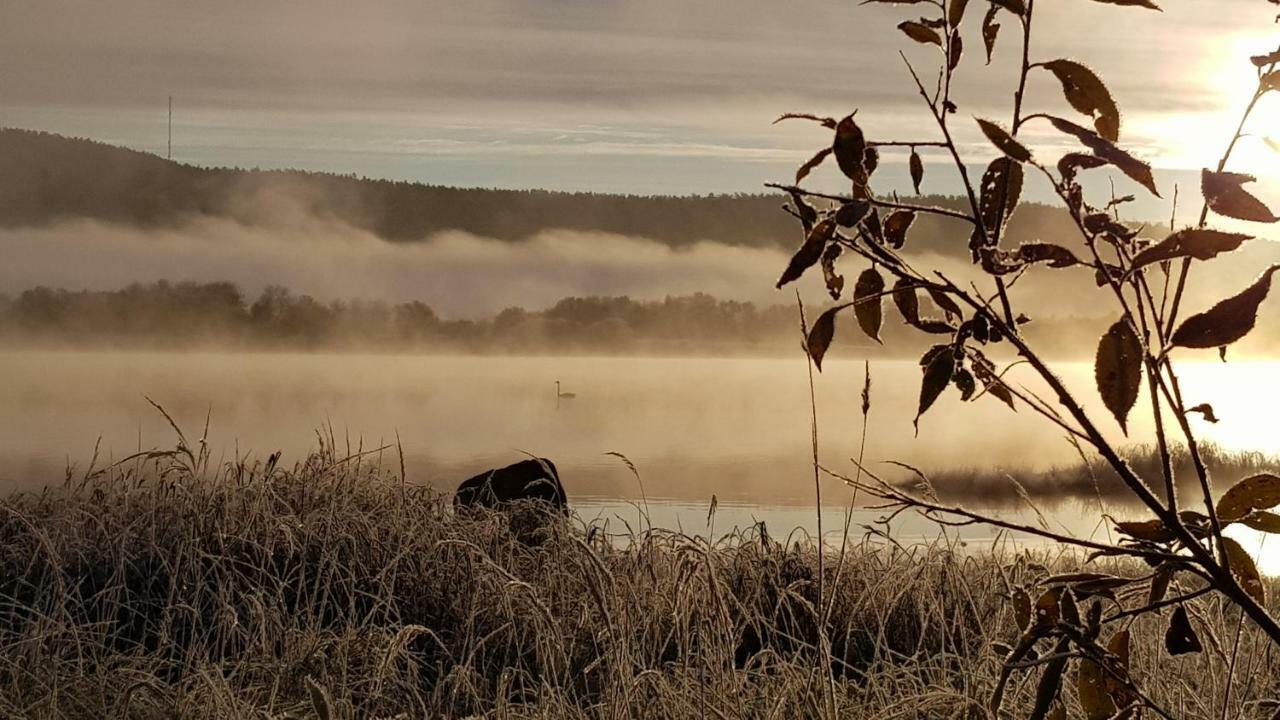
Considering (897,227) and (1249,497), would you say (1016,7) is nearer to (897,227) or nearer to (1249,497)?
(897,227)

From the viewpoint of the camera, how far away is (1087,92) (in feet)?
4.58

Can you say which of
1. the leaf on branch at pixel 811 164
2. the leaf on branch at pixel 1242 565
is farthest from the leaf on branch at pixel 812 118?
the leaf on branch at pixel 1242 565

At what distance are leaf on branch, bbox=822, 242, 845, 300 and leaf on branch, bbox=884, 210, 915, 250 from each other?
3.4 inches

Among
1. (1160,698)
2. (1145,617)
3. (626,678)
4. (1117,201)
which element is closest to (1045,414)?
(1117,201)

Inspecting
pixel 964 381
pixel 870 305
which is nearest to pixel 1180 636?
pixel 964 381

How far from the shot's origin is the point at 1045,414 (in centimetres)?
157

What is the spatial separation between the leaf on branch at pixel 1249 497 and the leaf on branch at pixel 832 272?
0.55 m

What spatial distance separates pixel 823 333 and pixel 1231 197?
0.49 meters

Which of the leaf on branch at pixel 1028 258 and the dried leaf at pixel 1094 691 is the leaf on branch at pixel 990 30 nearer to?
the leaf on branch at pixel 1028 258

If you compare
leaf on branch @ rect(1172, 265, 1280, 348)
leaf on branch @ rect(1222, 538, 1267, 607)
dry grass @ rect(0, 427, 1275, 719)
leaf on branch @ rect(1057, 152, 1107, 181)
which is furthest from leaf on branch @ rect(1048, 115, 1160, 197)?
dry grass @ rect(0, 427, 1275, 719)

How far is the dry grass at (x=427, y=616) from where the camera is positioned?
11.5 feet

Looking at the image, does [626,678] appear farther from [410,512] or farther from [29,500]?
[29,500]

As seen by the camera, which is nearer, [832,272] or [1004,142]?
[1004,142]

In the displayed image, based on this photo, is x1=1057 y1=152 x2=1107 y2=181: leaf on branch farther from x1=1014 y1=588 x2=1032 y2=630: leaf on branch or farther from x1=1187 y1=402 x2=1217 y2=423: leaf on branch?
x1=1014 y1=588 x2=1032 y2=630: leaf on branch
